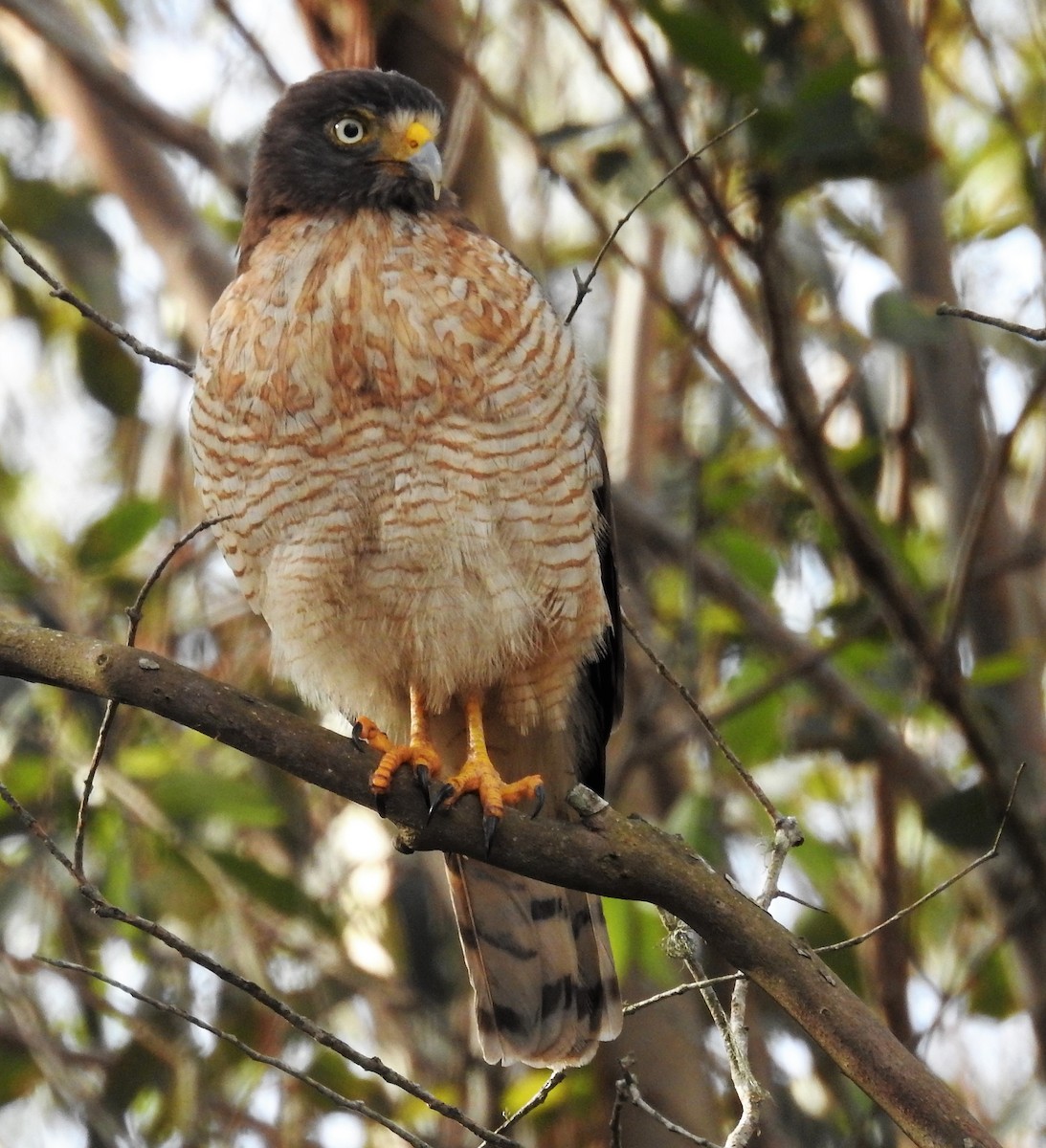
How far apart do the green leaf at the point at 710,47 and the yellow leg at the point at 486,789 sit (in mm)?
1861

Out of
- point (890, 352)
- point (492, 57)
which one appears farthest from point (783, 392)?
point (492, 57)

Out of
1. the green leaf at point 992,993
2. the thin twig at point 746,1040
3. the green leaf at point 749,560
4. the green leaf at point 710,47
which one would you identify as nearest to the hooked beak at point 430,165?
the green leaf at point 710,47

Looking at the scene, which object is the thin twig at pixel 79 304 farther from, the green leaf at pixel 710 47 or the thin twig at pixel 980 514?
the thin twig at pixel 980 514

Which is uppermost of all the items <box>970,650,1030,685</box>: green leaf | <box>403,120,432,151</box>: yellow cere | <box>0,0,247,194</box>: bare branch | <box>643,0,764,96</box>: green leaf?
<box>0,0,247,194</box>: bare branch

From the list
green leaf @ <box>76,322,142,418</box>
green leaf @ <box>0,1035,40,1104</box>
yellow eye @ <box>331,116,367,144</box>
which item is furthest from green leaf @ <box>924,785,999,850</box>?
green leaf @ <box>76,322,142,418</box>

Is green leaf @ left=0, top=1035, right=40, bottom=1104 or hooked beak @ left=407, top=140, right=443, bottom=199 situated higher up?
hooked beak @ left=407, top=140, right=443, bottom=199

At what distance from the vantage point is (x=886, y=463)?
20.9 ft

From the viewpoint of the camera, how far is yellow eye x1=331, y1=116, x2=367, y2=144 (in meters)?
4.07

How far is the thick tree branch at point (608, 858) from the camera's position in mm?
2531

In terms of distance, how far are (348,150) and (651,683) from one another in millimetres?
2369

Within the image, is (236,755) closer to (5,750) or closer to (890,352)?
(5,750)

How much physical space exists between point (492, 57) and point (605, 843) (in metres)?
5.75

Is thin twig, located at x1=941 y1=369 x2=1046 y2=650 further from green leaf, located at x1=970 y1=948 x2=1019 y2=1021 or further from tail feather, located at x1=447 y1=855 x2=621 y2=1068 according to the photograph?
green leaf, located at x1=970 y1=948 x2=1019 y2=1021

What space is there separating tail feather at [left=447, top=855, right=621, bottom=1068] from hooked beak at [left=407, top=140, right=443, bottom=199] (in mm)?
1671
